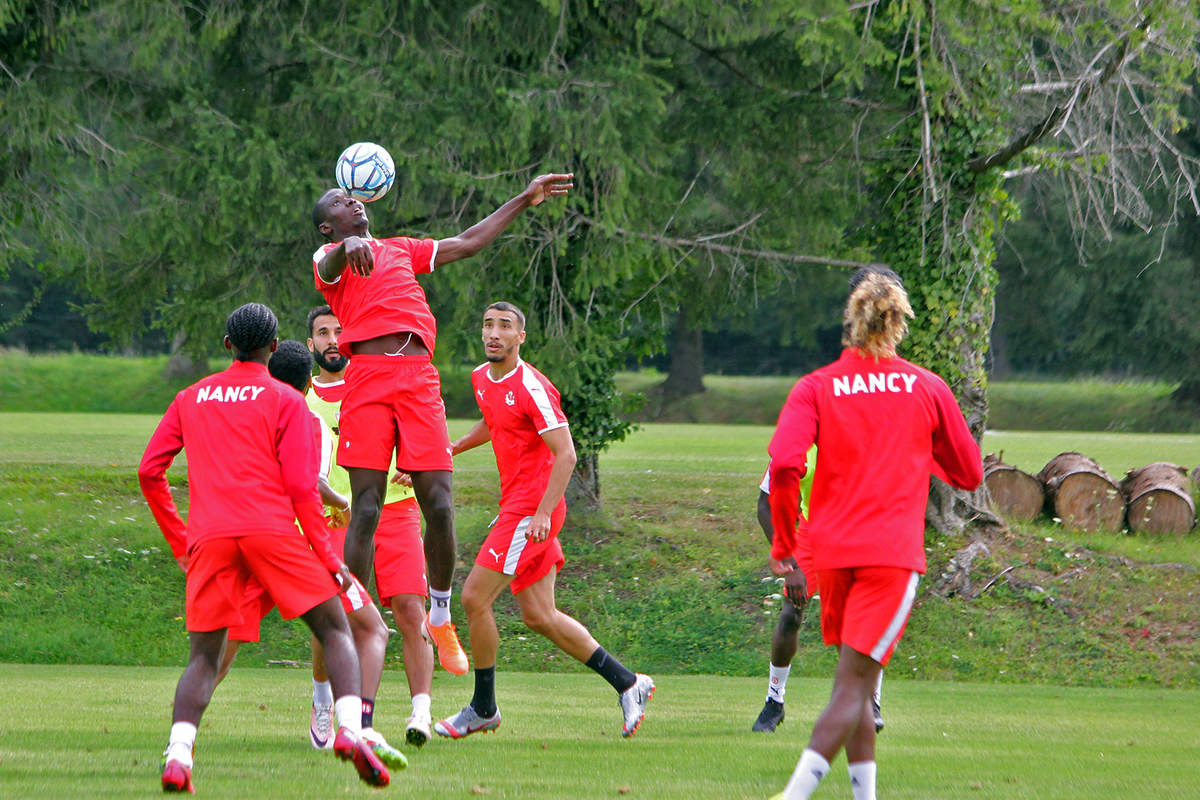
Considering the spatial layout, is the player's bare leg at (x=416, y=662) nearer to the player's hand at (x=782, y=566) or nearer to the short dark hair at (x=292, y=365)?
the short dark hair at (x=292, y=365)

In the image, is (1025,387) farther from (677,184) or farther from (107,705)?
(107,705)

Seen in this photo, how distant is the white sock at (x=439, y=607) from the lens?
7.37 metres

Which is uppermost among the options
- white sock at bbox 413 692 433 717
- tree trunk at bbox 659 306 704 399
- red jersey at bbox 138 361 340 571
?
red jersey at bbox 138 361 340 571

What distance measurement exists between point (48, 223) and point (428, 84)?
15.6ft

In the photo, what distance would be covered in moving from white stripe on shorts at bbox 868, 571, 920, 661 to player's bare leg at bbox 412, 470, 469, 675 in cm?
263

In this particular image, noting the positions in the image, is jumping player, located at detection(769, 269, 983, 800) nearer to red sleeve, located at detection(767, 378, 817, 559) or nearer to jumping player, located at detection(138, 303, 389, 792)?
red sleeve, located at detection(767, 378, 817, 559)

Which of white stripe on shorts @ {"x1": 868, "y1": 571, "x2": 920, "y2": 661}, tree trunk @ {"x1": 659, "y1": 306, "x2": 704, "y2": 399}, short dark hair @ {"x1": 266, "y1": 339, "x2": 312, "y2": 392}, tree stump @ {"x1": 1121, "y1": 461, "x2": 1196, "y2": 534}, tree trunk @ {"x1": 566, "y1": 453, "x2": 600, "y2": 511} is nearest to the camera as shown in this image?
white stripe on shorts @ {"x1": 868, "y1": 571, "x2": 920, "y2": 661}

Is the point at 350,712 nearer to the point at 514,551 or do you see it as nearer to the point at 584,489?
the point at 514,551

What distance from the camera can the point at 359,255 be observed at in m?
6.32

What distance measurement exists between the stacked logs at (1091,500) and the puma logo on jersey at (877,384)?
11.4 meters

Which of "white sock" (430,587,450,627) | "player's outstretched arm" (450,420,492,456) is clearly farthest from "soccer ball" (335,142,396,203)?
"white sock" (430,587,450,627)

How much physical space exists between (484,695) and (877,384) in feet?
11.5

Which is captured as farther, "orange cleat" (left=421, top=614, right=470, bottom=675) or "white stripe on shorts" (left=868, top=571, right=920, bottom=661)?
"orange cleat" (left=421, top=614, right=470, bottom=675)

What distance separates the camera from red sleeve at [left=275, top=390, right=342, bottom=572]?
18.5ft
